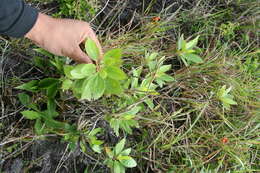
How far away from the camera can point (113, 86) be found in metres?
1.02

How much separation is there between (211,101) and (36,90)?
0.88 meters

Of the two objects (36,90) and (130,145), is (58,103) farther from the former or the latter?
(130,145)

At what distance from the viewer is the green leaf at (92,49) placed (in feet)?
3.22

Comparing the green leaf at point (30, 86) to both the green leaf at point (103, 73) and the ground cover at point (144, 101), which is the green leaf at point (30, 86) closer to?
the ground cover at point (144, 101)

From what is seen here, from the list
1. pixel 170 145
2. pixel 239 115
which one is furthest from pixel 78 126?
pixel 239 115

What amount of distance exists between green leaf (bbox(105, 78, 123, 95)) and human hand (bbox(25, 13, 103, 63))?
0.43 ft

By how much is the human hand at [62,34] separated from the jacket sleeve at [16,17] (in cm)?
3

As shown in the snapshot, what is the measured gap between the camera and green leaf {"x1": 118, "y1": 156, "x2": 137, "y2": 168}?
4.03 ft

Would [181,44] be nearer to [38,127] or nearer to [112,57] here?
[112,57]

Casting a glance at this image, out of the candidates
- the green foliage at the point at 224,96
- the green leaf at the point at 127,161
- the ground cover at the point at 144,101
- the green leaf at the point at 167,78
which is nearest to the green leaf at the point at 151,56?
the ground cover at the point at 144,101

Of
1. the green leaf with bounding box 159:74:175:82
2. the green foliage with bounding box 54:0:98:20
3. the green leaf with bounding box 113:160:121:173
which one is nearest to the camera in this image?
the green leaf with bounding box 113:160:121:173

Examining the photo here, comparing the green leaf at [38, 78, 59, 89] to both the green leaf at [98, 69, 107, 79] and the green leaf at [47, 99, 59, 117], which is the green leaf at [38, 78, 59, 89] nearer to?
the green leaf at [47, 99, 59, 117]

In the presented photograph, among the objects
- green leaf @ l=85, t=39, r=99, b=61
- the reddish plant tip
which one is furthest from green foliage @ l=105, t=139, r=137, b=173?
the reddish plant tip

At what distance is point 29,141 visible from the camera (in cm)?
135
